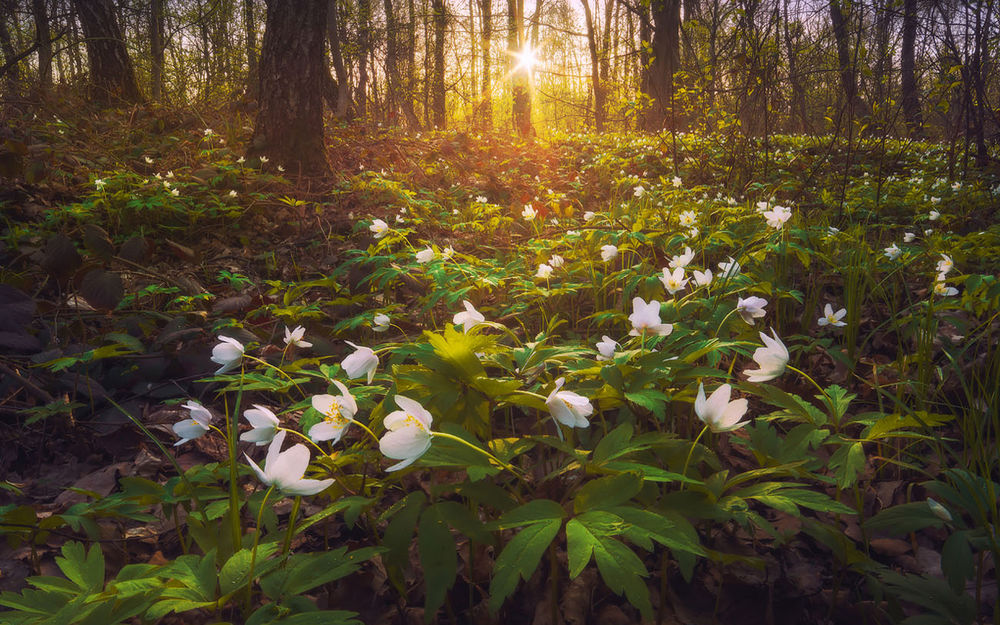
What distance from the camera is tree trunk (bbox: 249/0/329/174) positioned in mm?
5062

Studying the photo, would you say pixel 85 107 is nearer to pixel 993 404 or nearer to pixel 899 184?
pixel 993 404

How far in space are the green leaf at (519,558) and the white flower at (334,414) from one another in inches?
17.4

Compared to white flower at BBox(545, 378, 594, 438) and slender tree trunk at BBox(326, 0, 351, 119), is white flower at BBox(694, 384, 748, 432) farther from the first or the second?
slender tree trunk at BBox(326, 0, 351, 119)

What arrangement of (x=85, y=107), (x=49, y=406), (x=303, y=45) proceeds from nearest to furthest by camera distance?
1. (x=49, y=406)
2. (x=303, y=45)
3. (x=85, y=107)

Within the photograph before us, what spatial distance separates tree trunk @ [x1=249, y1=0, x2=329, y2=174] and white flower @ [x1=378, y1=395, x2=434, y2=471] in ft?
16.9

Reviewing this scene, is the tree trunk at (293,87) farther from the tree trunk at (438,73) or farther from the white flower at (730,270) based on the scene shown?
the tree trunk at (438,73)

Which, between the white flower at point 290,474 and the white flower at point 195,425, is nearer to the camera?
the white flower at point 290,474

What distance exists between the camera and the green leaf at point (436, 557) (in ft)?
3.24

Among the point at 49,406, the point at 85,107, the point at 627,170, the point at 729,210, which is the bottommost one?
the point at 49,406

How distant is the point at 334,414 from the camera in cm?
118

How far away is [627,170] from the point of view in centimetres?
741

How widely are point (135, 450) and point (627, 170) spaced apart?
6767 mm

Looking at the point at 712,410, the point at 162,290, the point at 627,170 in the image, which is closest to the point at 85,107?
the point at 162,290

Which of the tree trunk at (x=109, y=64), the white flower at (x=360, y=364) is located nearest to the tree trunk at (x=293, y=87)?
the tree trunk at (x=109, y=64)
